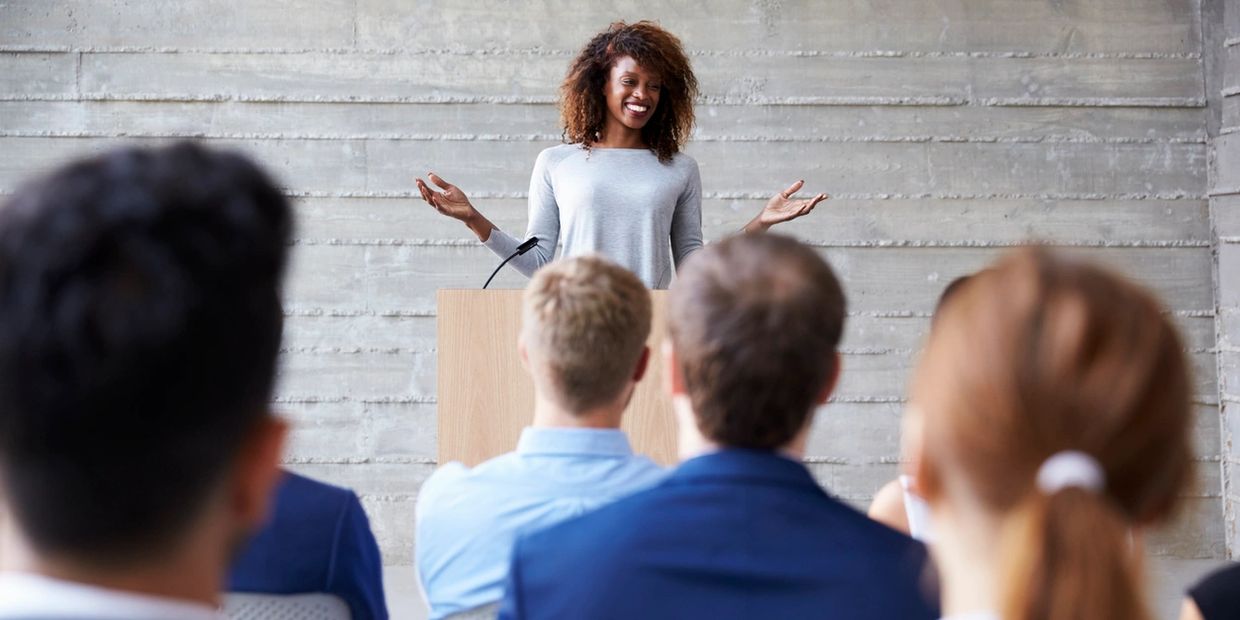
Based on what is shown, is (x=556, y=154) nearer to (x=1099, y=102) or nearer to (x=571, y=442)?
(x=571, y=442)

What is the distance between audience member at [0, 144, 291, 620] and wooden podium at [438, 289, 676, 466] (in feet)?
5.26

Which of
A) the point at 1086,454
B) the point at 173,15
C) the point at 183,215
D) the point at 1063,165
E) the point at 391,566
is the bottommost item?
the point at 391,566

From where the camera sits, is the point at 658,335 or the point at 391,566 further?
the point at 391,566

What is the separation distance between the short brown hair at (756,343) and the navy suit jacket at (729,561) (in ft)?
0.28

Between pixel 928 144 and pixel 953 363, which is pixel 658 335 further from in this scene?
pixel 928 144

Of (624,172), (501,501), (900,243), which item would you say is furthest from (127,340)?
(900,243)

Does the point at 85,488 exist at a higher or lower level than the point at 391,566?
higher

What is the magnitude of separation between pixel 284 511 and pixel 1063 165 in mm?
3382

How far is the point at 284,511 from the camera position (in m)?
1.24

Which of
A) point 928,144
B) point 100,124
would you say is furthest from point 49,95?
point 928,144

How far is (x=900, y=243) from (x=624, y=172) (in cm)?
151

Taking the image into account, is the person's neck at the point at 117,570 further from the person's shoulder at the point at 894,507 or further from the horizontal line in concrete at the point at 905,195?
the horizontal line in concrete at the point at 905,195

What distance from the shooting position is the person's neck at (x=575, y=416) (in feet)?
4.55

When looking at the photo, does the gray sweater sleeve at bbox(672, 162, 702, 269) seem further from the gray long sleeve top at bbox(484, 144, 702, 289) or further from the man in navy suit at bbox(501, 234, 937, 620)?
the man in navy suit at bbox(501, 234, 937, 620)
